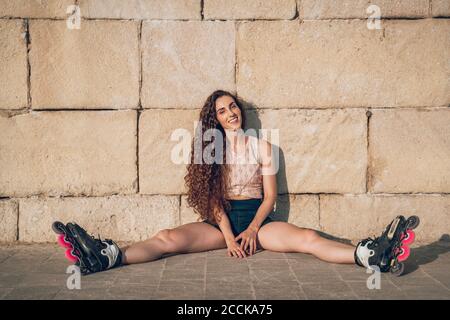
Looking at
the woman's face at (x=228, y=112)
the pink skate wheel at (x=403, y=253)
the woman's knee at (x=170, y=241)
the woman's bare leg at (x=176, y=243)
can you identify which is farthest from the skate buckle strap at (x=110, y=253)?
the pink skate wheel at (x=403, y=253)

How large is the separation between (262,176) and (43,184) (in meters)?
2.22

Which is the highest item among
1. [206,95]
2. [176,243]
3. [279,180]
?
[206,95]

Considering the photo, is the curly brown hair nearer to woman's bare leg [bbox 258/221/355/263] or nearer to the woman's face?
the woman's face

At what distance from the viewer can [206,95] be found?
201 inches

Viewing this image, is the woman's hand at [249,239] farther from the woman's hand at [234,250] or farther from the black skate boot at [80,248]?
the black skate boot at [80,248]

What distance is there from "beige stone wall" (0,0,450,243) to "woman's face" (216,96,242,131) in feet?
0.93

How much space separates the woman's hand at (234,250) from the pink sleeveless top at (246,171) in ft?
1.54

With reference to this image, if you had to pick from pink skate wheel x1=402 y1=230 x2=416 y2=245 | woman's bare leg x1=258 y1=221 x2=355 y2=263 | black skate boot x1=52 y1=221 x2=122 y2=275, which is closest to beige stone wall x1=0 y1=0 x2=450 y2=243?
woman's bare leg x1=258 y1=221 x2=355 y2=263

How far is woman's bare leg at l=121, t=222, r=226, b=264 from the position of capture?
4.35m

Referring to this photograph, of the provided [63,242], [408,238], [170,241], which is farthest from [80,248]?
[408,238]

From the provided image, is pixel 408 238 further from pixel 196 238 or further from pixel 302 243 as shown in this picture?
pixel 196 238

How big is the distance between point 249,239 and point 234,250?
0.55 feet
